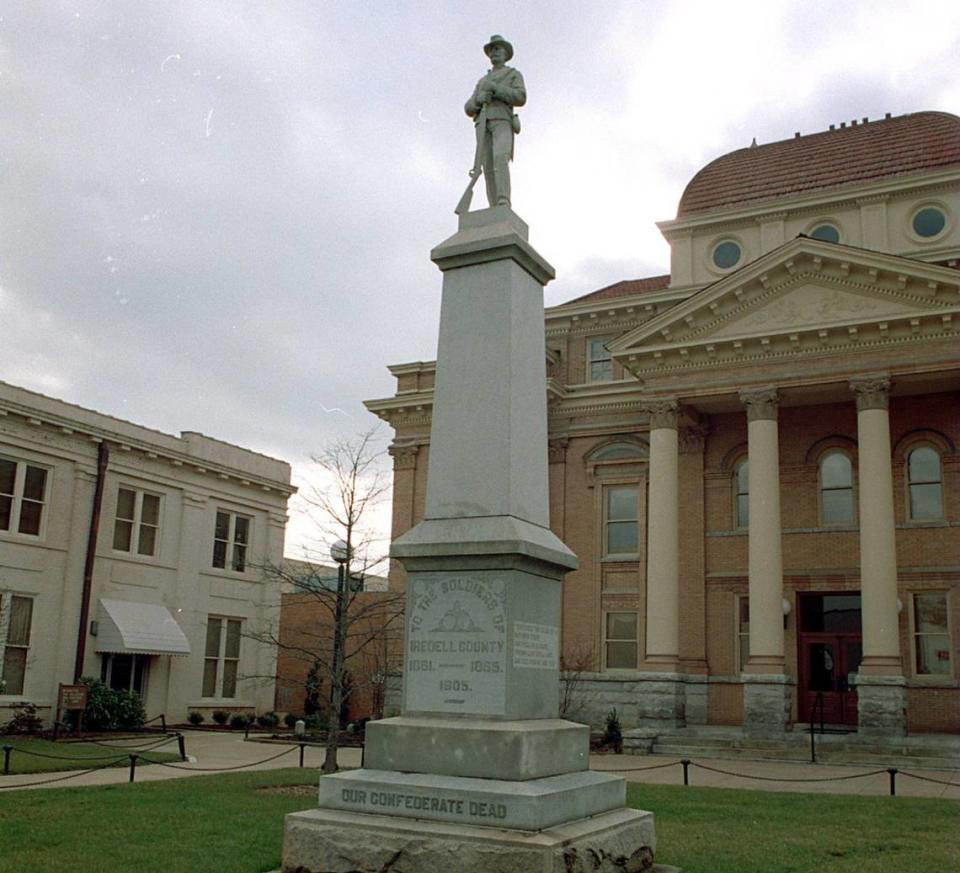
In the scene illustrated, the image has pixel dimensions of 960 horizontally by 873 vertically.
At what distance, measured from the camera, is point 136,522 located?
108ft

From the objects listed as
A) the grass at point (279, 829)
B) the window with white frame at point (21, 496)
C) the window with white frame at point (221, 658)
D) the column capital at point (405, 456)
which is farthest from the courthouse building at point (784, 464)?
the window with white frame at point (21, 496)

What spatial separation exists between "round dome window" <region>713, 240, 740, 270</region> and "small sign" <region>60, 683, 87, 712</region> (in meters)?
23.4

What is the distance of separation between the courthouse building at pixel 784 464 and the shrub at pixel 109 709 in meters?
10.2

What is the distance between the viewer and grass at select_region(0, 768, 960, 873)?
10.1m

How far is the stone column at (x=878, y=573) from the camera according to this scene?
24375mm

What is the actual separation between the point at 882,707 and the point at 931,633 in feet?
12.7

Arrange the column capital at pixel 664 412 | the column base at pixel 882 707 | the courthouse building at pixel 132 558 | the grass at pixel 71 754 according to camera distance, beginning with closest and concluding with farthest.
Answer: the grass at pixel 71 754, the column base at pixel 882 707, the courthouse building at pixel 132 558, the column capital at pixel 664 412

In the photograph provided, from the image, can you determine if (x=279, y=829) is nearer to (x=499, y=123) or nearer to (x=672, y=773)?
(x=499, y=123)

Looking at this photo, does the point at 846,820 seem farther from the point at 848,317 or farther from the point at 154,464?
the point at 154,464

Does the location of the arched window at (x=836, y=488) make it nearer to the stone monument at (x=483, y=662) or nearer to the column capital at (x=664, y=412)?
the column capital at (x=664, y=412)

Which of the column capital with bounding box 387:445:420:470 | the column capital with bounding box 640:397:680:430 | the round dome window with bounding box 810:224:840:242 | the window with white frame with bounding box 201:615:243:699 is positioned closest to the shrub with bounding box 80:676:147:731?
the window with white frame with bounding box 201:615:243:699

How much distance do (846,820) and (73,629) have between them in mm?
23178

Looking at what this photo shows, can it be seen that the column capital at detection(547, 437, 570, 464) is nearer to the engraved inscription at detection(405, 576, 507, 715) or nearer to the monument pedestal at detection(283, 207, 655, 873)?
the monument pedestal at detection(283, 207, 655, 873)

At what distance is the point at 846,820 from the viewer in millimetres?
13797
